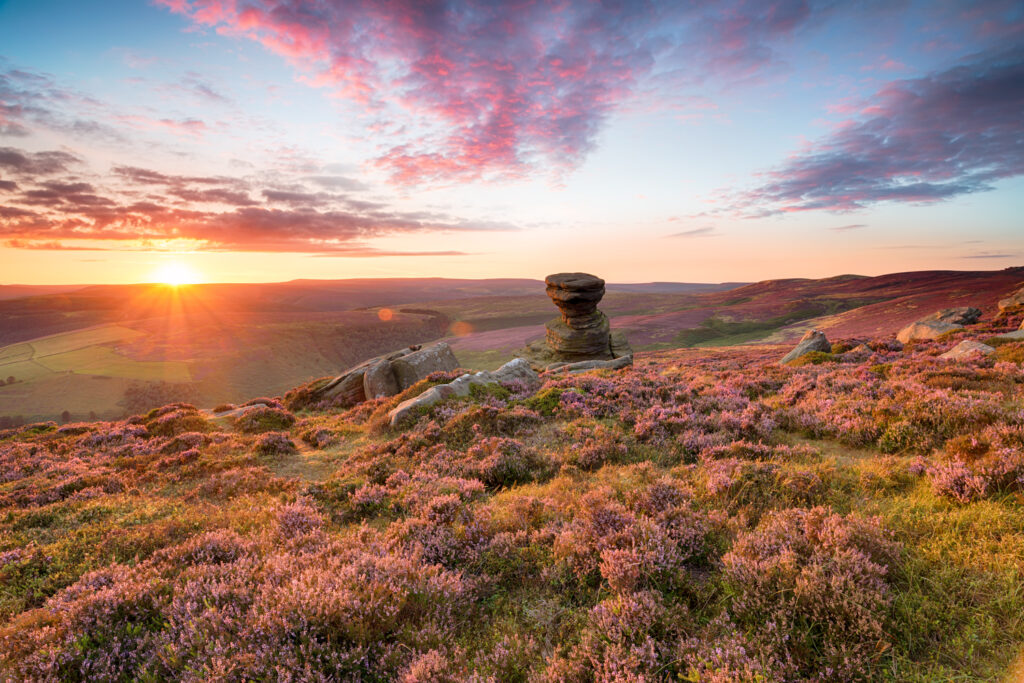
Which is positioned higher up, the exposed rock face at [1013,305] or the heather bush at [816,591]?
the exposed rock face at [1013,305]

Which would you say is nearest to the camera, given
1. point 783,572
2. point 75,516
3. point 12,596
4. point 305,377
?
point 783,572

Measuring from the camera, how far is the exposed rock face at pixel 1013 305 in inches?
1402

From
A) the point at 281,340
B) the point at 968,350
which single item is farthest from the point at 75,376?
the point at 968,350

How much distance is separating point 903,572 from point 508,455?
269 inches

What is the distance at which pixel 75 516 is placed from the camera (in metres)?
8.41

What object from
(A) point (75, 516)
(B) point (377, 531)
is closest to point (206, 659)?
(B) point (377, 531)

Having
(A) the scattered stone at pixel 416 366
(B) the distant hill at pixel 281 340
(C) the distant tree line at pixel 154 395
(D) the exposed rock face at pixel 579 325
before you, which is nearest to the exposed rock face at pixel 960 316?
(B) the distant hill at pixel 281 340

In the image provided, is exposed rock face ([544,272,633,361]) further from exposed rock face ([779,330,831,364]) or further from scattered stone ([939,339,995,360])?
scattered stone ([939,339,995,360])

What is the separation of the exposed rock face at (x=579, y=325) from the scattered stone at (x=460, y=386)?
17106 mm

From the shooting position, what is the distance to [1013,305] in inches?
1481

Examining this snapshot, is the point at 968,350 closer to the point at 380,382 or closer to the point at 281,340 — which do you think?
the point at 380,382

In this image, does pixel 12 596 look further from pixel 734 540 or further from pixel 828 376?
pixel 828 376

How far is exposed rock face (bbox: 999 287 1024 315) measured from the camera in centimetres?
3562

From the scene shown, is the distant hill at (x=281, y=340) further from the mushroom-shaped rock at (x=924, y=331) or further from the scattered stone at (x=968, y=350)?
the scattered stone at (x=968, y=350)
